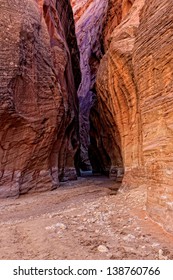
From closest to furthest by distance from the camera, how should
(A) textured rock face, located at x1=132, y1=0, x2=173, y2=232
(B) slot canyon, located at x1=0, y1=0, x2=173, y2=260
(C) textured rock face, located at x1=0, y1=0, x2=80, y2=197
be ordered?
(B) slot canyon, located at x1=0, y1=0, x2=173, y2=260
(A) textured rock face, located at x1=132, y1=0, x2=173, y2=232
(C) textured rock face, located at x1=0, y1=0, x2=80, y2=197

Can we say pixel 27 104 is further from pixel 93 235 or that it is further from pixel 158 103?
pixel 93 235

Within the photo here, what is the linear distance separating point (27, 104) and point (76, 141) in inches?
313

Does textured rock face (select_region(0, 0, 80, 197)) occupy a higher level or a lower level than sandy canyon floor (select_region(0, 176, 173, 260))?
higher

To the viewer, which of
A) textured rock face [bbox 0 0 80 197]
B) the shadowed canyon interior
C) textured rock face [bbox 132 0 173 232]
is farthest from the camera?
textured rock face [bbox 0 0 80 197]

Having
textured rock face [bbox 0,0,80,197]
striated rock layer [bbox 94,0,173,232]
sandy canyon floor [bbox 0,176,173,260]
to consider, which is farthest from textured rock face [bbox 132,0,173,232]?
textured rock face [bbox 0,0,80,197]

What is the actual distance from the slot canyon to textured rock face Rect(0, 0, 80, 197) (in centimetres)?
4

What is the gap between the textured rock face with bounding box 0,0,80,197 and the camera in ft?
33.4

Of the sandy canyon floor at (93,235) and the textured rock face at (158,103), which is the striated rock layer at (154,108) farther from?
the sandy canyon floor at (93,235)

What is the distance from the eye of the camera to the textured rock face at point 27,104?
1017cm

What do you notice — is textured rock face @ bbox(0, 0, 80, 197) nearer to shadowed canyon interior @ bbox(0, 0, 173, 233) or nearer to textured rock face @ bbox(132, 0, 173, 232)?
shadowed canyon interior @ bbox(0, 0, 173, 233)

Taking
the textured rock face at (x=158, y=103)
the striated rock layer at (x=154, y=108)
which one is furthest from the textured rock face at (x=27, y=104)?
the textured rock face at (x=158, y=103)

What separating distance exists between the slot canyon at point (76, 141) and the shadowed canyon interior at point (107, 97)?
0.04 m
